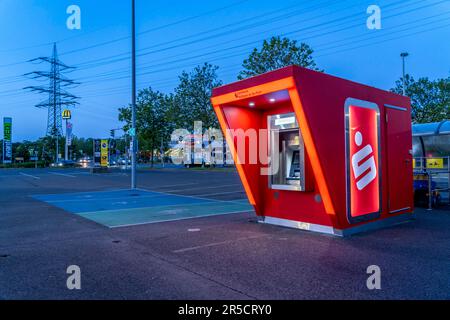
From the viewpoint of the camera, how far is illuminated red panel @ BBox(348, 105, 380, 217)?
6501mm

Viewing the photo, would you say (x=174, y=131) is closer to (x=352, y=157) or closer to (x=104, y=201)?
(x=104, y=201)

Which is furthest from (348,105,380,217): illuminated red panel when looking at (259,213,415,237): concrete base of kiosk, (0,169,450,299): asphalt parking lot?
(0,169,450,299): asphalt parking lot

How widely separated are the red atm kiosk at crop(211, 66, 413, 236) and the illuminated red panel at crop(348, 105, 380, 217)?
20mm

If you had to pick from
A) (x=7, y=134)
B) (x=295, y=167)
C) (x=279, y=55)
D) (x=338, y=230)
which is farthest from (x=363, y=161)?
(x=7, y=134)

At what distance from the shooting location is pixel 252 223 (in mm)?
7797

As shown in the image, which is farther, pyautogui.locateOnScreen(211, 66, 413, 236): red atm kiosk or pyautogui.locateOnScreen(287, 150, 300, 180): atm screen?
pyautogui.locateOnScreen(287, 150, 300, 180): atm screen

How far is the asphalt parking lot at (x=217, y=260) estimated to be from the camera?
369 cm

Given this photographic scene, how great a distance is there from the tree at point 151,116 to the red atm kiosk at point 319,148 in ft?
135

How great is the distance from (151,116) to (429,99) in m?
34.5

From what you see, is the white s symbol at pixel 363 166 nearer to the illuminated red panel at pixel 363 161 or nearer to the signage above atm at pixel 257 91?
the illuminated red panel at pixel 363 161

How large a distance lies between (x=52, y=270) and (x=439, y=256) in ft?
18.4

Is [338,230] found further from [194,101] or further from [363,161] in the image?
[194,101]

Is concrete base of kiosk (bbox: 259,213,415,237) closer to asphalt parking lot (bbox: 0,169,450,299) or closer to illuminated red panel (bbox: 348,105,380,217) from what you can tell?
asphalt parking lot (bbox: 0,169,450,299)

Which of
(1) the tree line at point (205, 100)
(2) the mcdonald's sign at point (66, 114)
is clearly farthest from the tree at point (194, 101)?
(2) the mcdonald's sign at point (66, 114)
